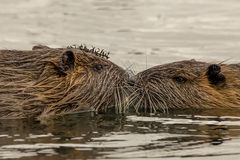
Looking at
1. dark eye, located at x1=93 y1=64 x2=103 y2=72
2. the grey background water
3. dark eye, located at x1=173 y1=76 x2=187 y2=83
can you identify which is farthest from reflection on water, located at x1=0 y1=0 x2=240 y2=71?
dark eye, located at x1=93 y1=64 x2=103 y2=72

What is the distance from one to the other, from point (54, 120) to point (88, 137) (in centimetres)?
88

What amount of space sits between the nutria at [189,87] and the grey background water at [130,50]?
1.09 ft

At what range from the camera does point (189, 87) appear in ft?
38.0

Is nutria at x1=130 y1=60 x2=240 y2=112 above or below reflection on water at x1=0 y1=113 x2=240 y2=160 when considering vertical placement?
above

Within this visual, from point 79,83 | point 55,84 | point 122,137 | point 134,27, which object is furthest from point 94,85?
point 134,27

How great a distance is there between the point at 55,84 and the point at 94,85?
1.54 feet

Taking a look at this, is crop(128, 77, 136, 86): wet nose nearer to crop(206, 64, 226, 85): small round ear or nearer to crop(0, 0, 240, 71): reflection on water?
crop(206, 64, 226, 85): small round ear

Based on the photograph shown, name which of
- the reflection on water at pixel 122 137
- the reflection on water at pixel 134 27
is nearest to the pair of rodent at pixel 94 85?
the reflection on water at pixel 122 137

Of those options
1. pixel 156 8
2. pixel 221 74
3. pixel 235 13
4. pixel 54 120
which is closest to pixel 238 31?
pixel 235 13

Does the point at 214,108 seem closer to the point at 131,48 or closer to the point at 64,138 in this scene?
the point at 64,138

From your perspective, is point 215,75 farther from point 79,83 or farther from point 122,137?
point 122,137

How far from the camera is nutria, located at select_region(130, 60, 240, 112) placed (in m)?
11.5

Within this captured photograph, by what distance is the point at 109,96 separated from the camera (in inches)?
442

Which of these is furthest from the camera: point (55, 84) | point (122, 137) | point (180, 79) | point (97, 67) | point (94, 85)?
point (180, 79)
